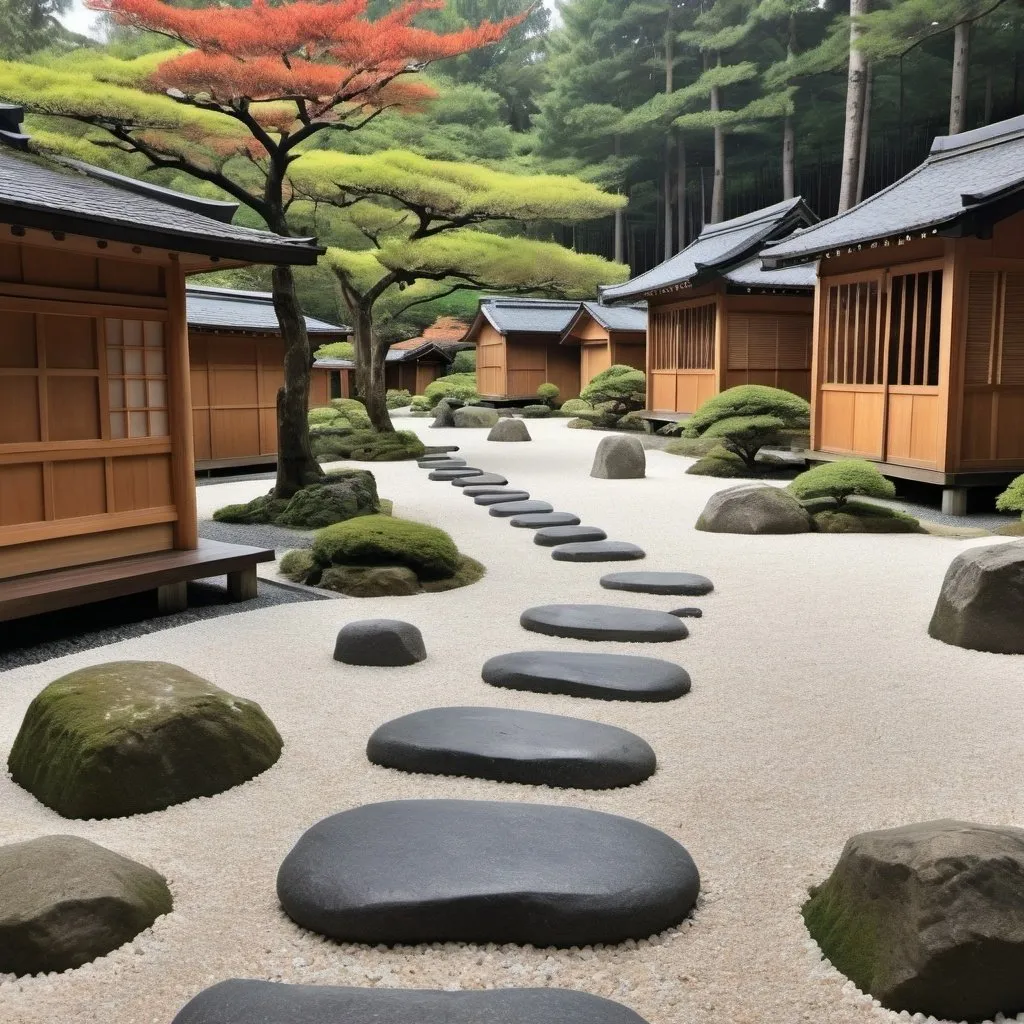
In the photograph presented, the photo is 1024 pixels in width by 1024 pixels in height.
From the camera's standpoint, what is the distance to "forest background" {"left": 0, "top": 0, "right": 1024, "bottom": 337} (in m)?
29.0

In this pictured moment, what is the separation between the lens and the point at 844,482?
377 inches

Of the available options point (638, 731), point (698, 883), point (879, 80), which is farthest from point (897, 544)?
point (879, 80)

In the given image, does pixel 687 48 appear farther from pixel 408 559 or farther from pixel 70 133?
pixel 408 559

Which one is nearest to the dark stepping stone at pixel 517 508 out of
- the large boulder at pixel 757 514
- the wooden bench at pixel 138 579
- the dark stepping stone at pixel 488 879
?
the large boulder at pixel 757 514

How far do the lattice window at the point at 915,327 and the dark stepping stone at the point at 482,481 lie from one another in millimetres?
5170

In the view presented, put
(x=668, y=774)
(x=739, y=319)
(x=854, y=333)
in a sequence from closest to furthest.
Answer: (x=668, y=774)
(x=854, y=333)
(x=739, y=319)

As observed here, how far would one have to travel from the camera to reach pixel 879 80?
104 feet

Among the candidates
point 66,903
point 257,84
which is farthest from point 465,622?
point 257,84

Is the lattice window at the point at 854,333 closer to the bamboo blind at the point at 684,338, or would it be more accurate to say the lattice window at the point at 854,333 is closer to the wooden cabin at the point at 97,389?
the bamboo blind at the point at 684,338

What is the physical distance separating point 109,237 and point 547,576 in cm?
387

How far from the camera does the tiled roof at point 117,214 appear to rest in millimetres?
5535

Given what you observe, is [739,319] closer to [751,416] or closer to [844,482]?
[751,416]

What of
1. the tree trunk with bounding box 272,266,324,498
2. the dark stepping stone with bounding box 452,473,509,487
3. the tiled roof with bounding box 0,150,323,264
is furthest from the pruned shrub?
the tiled roof with bounding box 0,150,323,264

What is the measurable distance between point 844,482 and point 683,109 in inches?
1186
